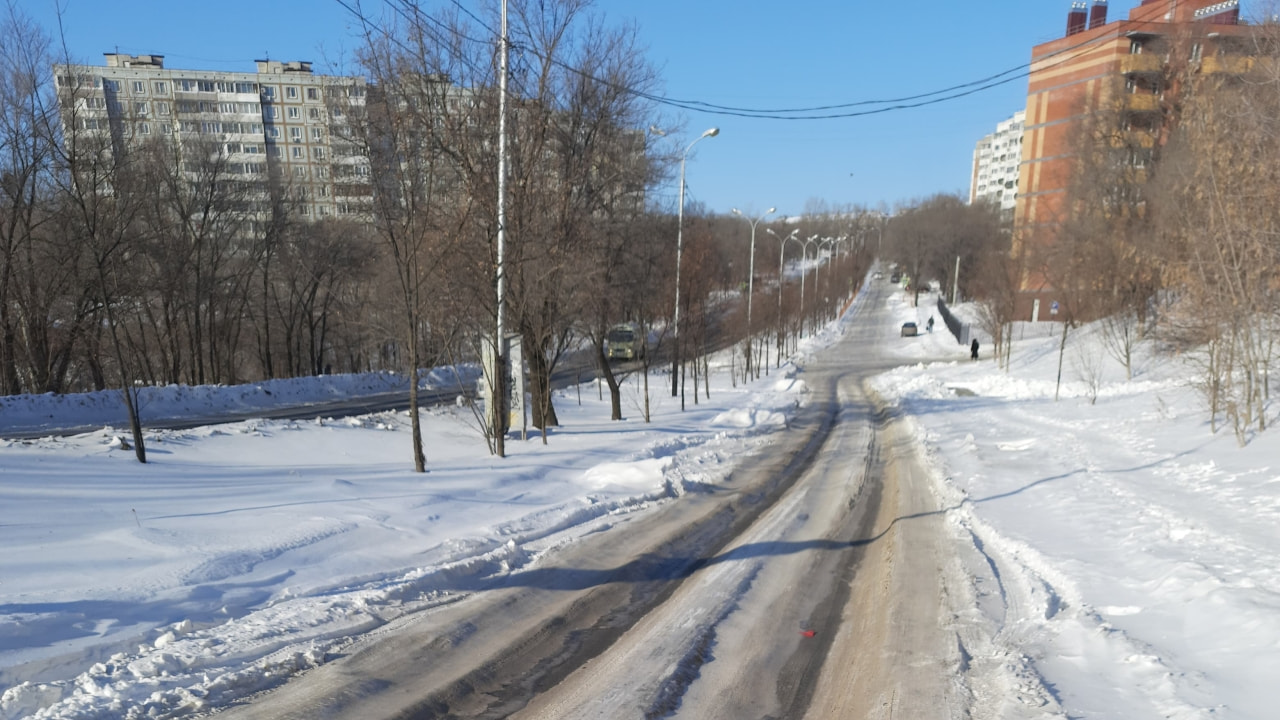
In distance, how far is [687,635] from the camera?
17.6ft

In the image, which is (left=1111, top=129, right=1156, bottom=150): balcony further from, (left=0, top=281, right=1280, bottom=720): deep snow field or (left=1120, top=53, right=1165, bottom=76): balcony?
(left=0, top=281, right=1280, bottom=720): deep snow field

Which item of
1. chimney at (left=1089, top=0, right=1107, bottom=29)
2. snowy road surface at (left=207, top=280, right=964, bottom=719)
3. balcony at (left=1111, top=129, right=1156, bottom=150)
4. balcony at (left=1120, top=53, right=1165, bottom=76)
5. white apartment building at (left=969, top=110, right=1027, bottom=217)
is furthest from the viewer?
white apartment building at (left=969, top=110, right=1027, bottom=217)

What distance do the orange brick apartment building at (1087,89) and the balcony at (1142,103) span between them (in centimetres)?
5

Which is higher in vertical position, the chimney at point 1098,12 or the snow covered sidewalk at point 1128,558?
the chimney at point 1098,12

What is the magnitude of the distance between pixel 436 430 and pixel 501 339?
5.88 meters

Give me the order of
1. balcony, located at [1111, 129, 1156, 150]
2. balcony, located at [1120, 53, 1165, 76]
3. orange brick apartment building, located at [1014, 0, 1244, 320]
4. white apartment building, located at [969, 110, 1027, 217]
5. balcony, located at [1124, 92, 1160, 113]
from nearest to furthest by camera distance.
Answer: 1. balcony, located at [1111, 129, 1156, 150]
2. orange brick apartment building, located at [1014, 0, 1244, 320]
3. balcony, located at [1124, 92, 1160, 113]
4. balcony, located at [1120, 53, 1165, 76]
5. white apartment building, located at [969, 110, 1027, 217]

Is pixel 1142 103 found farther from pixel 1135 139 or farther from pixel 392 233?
pixel 392 233

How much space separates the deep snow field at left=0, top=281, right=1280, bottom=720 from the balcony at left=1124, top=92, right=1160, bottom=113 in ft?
103

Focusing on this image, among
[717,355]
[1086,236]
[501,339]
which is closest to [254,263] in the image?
[501,339]

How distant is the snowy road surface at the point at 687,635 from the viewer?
4.34 meters

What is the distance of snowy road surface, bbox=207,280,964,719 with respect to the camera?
434 cm

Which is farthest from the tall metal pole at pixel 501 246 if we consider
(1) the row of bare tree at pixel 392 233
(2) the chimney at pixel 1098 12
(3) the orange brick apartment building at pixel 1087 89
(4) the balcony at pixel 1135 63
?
(2) the chimney at pixel 1098 12

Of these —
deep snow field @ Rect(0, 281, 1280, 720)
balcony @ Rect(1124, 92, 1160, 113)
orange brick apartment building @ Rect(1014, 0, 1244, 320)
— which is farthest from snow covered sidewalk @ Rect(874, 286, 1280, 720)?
balcony @ Rect(1124, 92, 1160, 113)

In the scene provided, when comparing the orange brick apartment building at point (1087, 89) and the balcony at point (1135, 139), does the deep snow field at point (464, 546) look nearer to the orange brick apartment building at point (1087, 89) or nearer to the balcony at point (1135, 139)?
the balcony at point (1135, 139)
